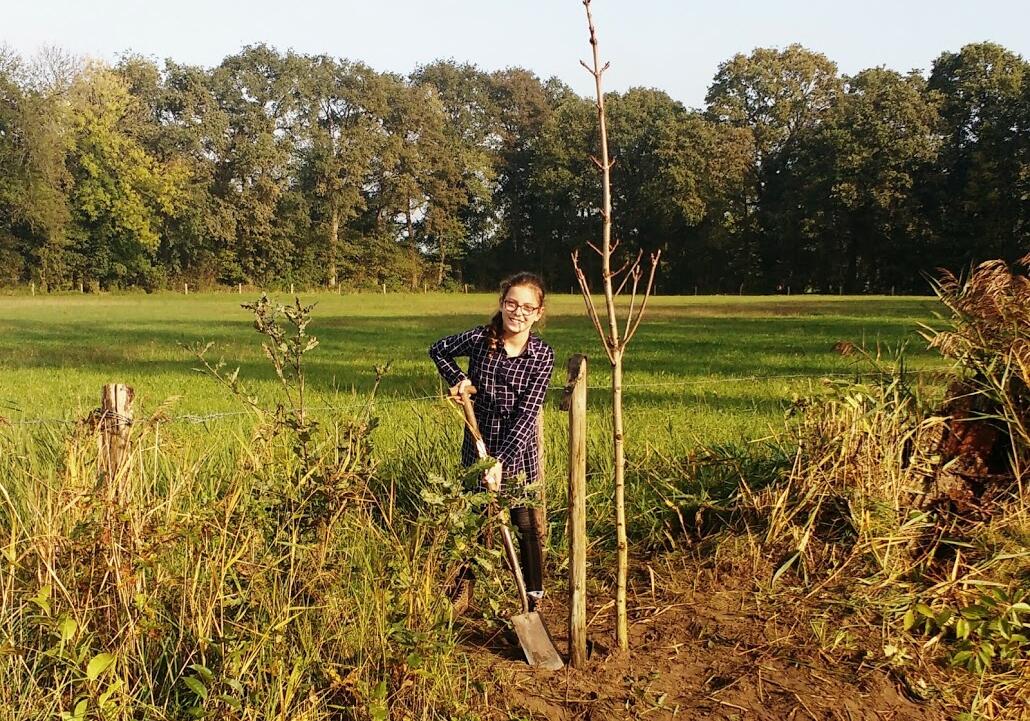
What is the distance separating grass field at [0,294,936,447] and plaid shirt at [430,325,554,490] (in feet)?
2.71

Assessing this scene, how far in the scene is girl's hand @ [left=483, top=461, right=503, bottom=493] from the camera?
3438 millimetres

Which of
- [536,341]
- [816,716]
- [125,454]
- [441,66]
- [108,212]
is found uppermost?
[441,66]

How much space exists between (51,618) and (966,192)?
5323 cm

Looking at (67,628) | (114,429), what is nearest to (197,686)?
(67,628)

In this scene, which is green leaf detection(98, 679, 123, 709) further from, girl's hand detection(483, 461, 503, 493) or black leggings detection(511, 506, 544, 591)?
black leggings detection(511, 506, 544, 591)

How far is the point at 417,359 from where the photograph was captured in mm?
16453

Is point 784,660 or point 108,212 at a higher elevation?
point 108,212

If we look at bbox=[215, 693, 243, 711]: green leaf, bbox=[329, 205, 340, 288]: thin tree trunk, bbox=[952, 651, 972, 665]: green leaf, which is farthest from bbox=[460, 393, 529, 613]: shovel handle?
bbox=[329, 205, 340, 288]: thin tree trunk

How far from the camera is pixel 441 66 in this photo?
233 feet

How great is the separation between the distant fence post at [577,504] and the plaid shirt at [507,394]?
2.02 feet

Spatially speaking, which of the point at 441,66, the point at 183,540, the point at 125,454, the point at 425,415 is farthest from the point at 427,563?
the point at 441,66

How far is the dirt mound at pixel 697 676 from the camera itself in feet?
10.6

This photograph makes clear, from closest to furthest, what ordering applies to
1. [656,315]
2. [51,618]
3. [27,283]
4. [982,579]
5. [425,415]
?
[51,618] → [982,579] → [425,415] → [656,315] → [27,283]

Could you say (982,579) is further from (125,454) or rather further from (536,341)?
(125,454)
